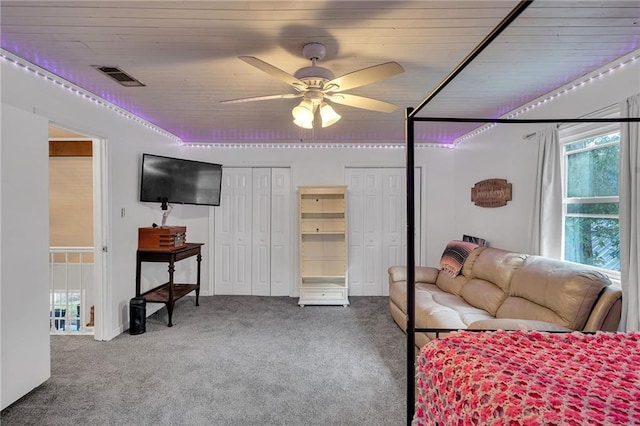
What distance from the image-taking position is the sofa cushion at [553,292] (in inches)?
78.6

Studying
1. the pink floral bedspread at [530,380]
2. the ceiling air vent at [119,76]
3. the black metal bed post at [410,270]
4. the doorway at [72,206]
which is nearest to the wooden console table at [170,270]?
the doorway at [72,206]

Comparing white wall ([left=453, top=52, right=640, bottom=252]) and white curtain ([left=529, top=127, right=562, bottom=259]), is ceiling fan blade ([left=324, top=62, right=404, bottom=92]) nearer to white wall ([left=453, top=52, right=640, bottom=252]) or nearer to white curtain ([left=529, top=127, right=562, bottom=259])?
white wall ([left=453, top=52, right=640, bottom=252])

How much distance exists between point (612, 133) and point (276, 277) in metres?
4.23

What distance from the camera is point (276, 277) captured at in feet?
16.3

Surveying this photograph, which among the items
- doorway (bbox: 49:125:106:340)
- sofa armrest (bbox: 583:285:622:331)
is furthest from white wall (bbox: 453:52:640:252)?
doorway (bbox: 49:125:106:340)

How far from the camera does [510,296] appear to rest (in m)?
2.67

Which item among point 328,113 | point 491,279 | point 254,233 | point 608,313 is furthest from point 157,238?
point 608,313

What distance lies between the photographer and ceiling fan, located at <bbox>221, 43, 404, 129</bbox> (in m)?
1.75

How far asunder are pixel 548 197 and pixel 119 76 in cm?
377

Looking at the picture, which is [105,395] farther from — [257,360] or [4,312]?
[257,360]

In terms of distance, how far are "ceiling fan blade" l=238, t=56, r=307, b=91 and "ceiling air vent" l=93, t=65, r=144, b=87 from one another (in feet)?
4.65

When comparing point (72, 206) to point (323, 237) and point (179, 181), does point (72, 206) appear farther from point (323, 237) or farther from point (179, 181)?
point (323, 237)

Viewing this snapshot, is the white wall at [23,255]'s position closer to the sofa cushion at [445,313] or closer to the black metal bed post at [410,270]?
the black metal bed post at [410,270]

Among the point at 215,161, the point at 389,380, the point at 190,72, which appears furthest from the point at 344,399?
the point at 215,161
